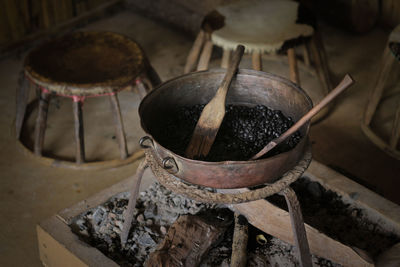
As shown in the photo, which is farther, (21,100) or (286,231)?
(21,100)

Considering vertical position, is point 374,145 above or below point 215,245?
below

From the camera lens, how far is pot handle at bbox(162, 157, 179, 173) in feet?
5.75

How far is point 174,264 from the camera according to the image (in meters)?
2.04

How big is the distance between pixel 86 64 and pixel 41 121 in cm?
42

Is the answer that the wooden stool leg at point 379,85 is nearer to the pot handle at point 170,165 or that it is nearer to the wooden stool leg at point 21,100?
the pot handle at point 170,165

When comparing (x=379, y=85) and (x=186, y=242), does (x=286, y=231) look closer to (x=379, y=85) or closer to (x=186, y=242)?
(x=186, y=242)

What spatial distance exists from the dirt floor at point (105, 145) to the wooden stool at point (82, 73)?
15cm

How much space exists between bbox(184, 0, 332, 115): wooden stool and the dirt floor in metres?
0.49

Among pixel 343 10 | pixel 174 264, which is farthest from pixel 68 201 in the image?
pixel 343 10

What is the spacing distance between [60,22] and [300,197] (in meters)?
2.90

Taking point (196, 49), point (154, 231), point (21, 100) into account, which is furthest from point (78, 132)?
point (196, 49)

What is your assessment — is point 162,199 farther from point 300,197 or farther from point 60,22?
point 60,22

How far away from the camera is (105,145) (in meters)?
3.27

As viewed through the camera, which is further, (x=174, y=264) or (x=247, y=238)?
(x=247, y=238)
